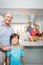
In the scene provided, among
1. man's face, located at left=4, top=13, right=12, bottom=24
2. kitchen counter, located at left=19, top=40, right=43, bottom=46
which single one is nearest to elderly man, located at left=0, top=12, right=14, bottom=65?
man's face, located at left=4, top=13, right=12, bottom=24

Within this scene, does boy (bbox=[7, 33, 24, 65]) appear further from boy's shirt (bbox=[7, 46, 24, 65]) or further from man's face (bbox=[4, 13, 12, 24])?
man's face (bbox=[4, 13, 12, 24])

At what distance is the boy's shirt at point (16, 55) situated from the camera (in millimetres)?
1395

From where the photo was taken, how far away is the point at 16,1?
1.43 metres

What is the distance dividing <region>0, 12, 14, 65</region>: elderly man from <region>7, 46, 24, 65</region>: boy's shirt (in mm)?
64

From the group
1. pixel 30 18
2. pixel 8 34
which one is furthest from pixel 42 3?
pixel 8 34

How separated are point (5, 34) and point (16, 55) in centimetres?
23

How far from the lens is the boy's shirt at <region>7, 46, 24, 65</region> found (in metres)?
1.39

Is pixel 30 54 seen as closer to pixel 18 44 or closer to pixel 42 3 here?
pixel 18 44

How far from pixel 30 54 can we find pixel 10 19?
40 centimetres

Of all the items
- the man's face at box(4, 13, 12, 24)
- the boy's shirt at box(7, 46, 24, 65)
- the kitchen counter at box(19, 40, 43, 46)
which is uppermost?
the man's face at box(4, 13, 12, 24)

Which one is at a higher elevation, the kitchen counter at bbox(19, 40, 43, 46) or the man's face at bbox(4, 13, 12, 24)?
the man's face at bbox(4, 13, 12, 24)

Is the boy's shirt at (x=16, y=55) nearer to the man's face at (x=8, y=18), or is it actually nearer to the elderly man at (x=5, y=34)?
the elderly man at (x=5, y=34)

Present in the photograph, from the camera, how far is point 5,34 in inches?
55.1

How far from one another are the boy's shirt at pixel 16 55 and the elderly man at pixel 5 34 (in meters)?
0.06
